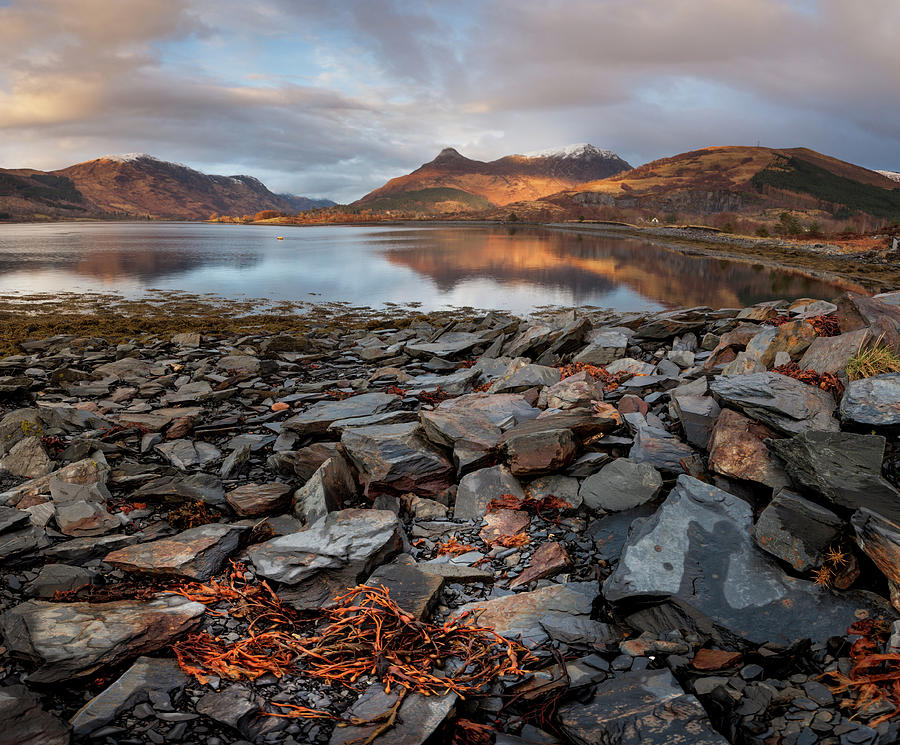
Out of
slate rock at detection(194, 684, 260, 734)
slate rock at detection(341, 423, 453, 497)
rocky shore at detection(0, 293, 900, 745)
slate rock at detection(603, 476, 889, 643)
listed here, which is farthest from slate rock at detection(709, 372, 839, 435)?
slate rock at detection(194, 684, 260, 734)

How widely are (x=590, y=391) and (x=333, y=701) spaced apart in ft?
20.5

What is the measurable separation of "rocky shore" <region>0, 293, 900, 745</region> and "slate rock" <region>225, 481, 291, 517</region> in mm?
38

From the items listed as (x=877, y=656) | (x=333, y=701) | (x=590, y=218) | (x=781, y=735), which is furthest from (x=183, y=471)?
(x=590, y=218)

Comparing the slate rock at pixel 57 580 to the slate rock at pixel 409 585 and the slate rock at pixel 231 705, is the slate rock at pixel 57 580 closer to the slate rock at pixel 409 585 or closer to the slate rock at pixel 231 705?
the slate rock at pixel 231 705

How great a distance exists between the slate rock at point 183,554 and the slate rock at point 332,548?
34 centimetres

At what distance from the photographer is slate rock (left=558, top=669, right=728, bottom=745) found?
133 inches

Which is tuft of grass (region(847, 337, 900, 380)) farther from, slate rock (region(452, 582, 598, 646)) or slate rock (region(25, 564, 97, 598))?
slate rock (region(25, 564, 97, 598))

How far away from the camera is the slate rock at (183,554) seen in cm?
532

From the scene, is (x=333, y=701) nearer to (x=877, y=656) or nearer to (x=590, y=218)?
(x=877, y=656)

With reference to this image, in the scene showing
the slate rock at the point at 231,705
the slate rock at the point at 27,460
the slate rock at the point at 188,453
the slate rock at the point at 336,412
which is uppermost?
the slate rock at the point at 336,412

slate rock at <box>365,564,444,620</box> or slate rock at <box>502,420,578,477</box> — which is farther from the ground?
slate rock at <box>502,420,578,477</box>

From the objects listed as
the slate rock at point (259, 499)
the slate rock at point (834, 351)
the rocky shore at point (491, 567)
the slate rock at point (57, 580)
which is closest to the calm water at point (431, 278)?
the slate rock at point (834, 351)

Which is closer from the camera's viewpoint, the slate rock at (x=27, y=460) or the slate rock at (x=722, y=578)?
the slate rock at (x=722, y=578)

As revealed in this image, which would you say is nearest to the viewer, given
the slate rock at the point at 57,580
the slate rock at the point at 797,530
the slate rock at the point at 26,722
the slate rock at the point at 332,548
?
the slate rock at the point at 26,722
